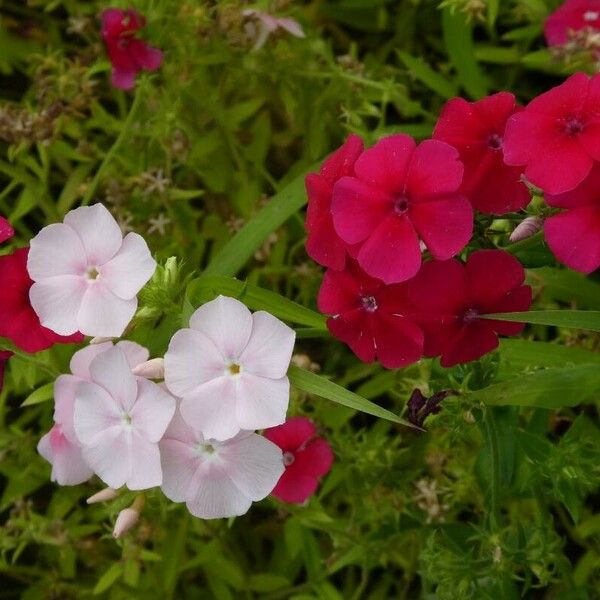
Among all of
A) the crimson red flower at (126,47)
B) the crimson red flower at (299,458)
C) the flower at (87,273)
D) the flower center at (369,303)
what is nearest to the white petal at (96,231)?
the flower at (87,273)

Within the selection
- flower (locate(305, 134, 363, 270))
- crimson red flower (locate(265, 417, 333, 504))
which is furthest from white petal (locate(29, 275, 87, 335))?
crimson red flower (locate(265, 417, 333, 504))

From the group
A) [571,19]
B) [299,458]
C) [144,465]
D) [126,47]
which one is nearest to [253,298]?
[144,465]

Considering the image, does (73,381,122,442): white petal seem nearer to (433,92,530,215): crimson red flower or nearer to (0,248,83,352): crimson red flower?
(0,248,83,352): crimson red flower

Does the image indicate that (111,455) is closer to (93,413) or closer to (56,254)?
(93,413)

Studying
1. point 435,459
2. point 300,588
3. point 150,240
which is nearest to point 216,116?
point 150,240

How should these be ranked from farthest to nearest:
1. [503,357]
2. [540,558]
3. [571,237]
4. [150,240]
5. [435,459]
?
1. [150,240]
2. [435,459]
3. [503,357]
4. [540,558]
5. [571,237]

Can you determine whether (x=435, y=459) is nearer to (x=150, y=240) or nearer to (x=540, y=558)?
(x=540, y=558)

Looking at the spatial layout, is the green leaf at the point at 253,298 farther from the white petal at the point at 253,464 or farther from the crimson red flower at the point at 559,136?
the crimson red flower at the point at 559,136
